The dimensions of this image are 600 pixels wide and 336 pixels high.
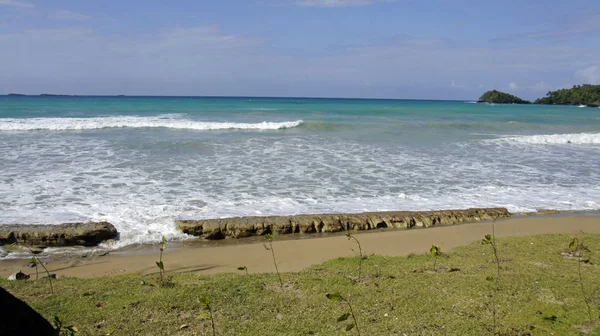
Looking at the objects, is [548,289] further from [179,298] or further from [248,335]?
[179,298]

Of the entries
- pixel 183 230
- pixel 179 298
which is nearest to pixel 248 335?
pixel 179 298

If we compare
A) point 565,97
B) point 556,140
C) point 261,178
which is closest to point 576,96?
point 565,97

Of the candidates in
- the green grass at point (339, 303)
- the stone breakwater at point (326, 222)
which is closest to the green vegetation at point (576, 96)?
the stone breakwater at point (326, 222)

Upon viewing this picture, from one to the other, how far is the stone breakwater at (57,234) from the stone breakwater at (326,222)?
1275mm

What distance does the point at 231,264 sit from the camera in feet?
22.2

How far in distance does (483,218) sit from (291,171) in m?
5.77

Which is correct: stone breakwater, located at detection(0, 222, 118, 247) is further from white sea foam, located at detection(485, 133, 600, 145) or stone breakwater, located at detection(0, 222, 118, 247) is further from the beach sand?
white sea foam, located at detection(485, 133, 600, 145)

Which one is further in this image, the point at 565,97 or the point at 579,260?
the point at 565,97

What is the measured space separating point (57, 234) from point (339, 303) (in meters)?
5.22

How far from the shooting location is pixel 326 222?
8469 millimetres

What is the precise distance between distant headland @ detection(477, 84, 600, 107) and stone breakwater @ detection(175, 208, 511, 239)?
8951 cm

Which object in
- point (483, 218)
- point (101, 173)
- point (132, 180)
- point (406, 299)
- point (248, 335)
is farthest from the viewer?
point (101, 173)

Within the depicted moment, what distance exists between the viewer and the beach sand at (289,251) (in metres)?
6.59

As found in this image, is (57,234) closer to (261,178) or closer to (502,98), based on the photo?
(261,178)
